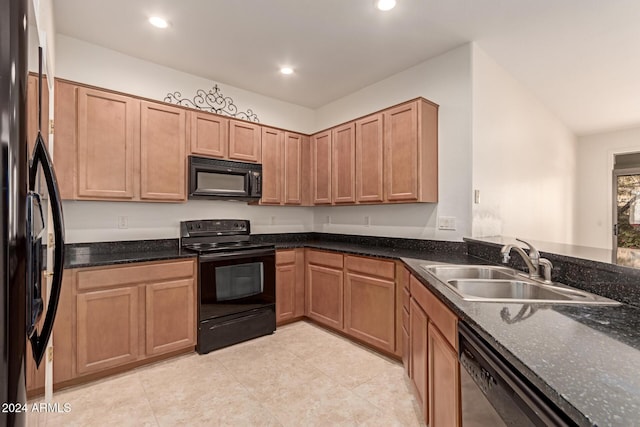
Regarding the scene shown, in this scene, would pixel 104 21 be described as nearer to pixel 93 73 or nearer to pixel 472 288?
pixel 93 73

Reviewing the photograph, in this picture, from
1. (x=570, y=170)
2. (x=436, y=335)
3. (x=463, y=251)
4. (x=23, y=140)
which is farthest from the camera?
(x=570, y=170)

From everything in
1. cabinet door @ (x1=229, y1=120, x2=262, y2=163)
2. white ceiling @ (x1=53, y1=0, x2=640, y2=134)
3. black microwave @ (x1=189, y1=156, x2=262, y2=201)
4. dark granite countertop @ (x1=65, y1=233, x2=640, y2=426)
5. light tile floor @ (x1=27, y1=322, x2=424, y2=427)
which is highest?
white ceiling @ (x1=53, y1=0, x2=640, y2=134)

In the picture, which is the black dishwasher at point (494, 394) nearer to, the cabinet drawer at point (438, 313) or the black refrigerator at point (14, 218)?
the cabinet drawer at point (438, 313)

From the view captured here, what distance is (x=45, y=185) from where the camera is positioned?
1.05 metres

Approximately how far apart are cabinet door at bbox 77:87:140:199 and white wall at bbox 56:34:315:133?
1.18 ft

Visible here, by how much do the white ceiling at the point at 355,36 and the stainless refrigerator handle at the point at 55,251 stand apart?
1855 millimetres

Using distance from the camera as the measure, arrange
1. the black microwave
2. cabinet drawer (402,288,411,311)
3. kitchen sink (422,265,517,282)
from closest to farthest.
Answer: kitchen sink (422,265,517,282) < cabinet drawer (402,288,411,311) < the black microwave

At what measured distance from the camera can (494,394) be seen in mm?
950

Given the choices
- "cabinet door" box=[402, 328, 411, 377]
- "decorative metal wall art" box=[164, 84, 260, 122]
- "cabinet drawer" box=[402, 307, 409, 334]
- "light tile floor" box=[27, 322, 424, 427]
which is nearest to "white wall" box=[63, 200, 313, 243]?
"decorative metal wall art" box=[164, 84, 260, 122]

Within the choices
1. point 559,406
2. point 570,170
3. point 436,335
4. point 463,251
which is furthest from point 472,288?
point 570,170

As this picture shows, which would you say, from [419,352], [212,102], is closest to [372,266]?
[419,352]

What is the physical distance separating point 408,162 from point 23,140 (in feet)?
8.82

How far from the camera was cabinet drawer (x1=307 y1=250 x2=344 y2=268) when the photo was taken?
3172mm

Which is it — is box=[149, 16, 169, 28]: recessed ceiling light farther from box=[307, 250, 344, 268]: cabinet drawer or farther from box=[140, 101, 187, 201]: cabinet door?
box=[307, 250, 344, 268]: cabinet drawer
